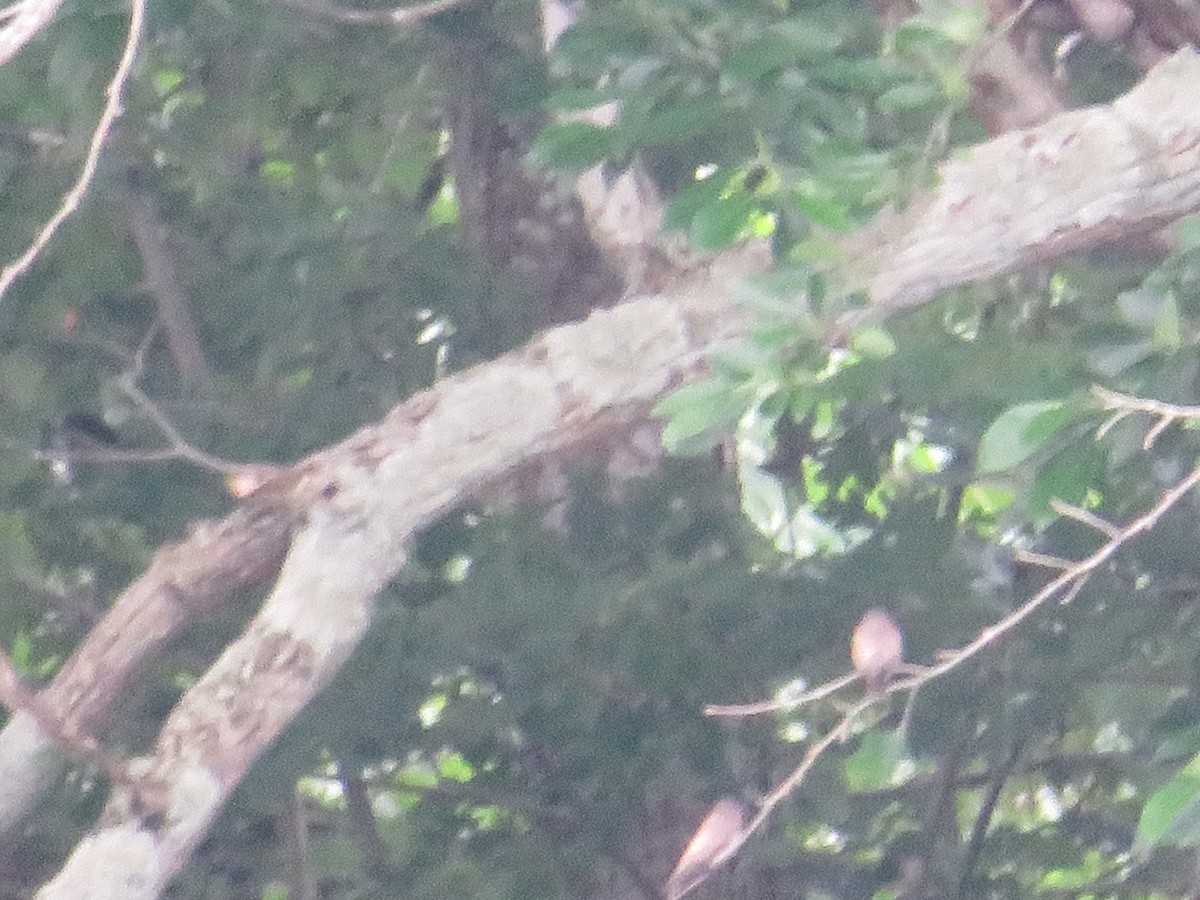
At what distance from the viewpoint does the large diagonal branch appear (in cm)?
170

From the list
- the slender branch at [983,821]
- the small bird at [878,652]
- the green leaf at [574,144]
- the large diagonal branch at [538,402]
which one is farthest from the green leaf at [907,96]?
the slender branch at [983,821]

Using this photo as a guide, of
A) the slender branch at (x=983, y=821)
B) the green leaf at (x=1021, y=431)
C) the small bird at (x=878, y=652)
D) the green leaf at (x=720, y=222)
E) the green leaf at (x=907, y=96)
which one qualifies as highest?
the green leaf at (x=907, y=96)

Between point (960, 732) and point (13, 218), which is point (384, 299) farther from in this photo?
point (960, 732)

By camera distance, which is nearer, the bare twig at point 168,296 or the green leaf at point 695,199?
the green leaf at point 695,199

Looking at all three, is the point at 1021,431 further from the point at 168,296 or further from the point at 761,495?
the point at 168,296

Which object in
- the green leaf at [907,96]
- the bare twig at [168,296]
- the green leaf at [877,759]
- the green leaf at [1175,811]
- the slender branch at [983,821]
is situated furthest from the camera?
the slender branch at [983,821]

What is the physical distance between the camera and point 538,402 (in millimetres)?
1798

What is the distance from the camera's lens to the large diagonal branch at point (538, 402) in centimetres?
170

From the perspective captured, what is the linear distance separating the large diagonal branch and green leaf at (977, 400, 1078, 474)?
269 mm

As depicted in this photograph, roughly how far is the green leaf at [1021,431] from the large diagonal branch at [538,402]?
0.27m

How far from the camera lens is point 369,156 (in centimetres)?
288

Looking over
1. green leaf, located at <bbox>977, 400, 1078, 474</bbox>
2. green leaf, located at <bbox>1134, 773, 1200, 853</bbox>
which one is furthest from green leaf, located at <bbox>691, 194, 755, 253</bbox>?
green leaf, located at <bbox>1134, 773, 1200, 853</bbox>

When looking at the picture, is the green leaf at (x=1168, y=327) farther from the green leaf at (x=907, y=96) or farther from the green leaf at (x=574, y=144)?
the green leaf at (x=574, y=144)

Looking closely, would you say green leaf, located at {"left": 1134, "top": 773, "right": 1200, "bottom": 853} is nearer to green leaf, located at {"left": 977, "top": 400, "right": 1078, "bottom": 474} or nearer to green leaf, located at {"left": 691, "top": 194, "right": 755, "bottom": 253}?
green leaf, located at {"left": 977, "top": 400, "right": 1078, "bottom": 474}
